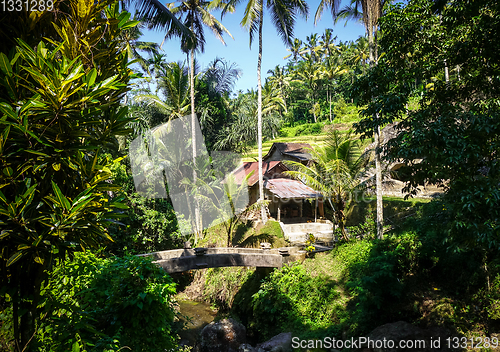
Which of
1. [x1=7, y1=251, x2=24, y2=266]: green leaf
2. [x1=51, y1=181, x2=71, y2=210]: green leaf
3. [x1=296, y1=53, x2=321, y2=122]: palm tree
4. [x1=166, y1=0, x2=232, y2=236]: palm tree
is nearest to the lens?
[x1=7, y1=251, x2=24, y2=266]: green leaf

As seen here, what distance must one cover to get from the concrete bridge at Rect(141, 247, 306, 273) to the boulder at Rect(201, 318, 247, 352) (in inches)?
76.9

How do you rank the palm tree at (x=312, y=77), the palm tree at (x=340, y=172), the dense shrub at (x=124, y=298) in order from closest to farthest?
the dense shrub at (x=124, y=298) < the palm tree at (x=340, y=172) < the palm tree at (x=312, y=77)

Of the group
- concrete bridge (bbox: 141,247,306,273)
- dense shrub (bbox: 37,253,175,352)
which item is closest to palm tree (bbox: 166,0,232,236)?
concrete bridge (bbox: 141,247,306,273)

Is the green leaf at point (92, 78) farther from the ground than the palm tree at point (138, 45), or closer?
closer

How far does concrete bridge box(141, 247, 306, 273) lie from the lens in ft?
30.4

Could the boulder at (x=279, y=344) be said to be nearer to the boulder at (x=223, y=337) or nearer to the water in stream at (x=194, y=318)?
the boulder at (x=223, y=337)

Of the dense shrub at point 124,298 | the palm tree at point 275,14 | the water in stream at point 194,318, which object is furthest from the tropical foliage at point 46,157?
the palm tree at point 275,14

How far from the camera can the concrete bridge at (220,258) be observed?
30.4ft

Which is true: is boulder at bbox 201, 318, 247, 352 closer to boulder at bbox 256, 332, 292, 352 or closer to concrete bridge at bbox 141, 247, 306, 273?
boulder at bbox 256, 332, 292, 352

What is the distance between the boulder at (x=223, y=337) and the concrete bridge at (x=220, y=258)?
6.41 ft

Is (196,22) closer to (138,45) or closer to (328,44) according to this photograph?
(138,45)

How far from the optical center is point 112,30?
2572 mm

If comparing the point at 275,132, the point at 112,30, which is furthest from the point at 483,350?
the point at 275,132

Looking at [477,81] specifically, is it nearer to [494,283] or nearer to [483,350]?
[494,283]
